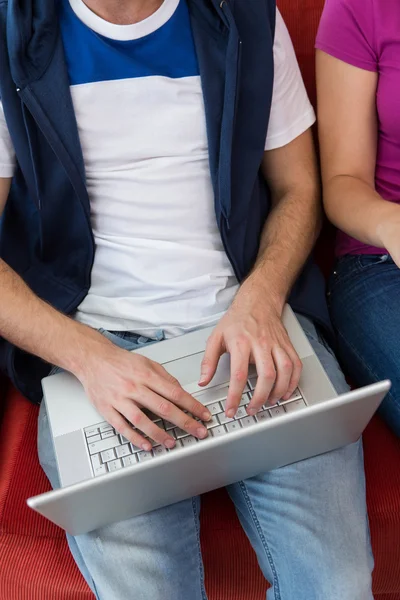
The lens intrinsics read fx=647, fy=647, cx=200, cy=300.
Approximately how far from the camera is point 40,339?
95 centimetres

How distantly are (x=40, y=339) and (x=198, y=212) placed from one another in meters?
0.33

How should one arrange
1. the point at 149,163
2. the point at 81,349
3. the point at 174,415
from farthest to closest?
1. the point at 149,163
2. the point at 81,349
3. the point at 174,415

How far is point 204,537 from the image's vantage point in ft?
3.17

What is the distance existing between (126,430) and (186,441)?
0.26 ft

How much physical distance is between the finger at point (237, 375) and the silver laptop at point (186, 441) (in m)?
0.03

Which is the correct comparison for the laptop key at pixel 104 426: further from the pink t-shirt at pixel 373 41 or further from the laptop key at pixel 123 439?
the pink t-shirt at pixel 373 41

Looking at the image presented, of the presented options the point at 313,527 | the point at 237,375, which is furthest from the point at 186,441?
the point at 313,527

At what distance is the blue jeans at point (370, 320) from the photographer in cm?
104

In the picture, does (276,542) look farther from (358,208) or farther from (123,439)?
(358,208)

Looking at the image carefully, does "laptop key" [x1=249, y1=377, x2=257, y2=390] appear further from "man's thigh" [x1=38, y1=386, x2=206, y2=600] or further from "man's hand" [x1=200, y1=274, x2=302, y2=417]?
"man's thigh" [x1=38, y1=386, x2=206, y2=600]

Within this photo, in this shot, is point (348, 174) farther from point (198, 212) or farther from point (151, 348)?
point (151, 348)

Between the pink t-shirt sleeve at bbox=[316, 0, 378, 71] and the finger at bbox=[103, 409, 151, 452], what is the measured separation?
69cm

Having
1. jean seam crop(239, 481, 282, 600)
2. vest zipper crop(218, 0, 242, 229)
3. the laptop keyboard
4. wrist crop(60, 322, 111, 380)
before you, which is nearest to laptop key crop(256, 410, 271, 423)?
the laptop keyboard

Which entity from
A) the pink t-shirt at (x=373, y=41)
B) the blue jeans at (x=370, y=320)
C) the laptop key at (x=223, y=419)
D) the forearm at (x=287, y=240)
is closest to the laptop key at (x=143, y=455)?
the laptop key at (x=223, y=419)
